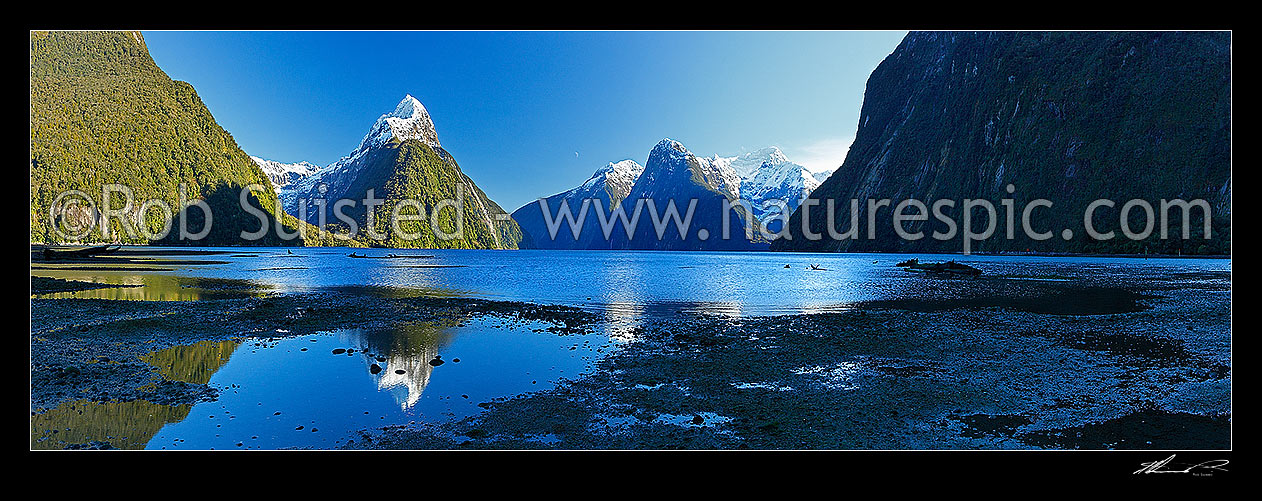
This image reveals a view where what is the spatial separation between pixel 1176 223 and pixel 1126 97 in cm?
5610

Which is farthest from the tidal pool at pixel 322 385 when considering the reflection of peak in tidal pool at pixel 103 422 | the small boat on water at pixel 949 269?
the small boat on water at pixel 949 269

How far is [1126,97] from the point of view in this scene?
651 feet

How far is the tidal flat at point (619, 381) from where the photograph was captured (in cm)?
→ 1087

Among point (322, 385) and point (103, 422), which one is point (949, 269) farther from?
point (103, 422)

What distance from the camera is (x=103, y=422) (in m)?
11.0

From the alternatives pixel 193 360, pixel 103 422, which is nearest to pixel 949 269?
pixel 193 360
